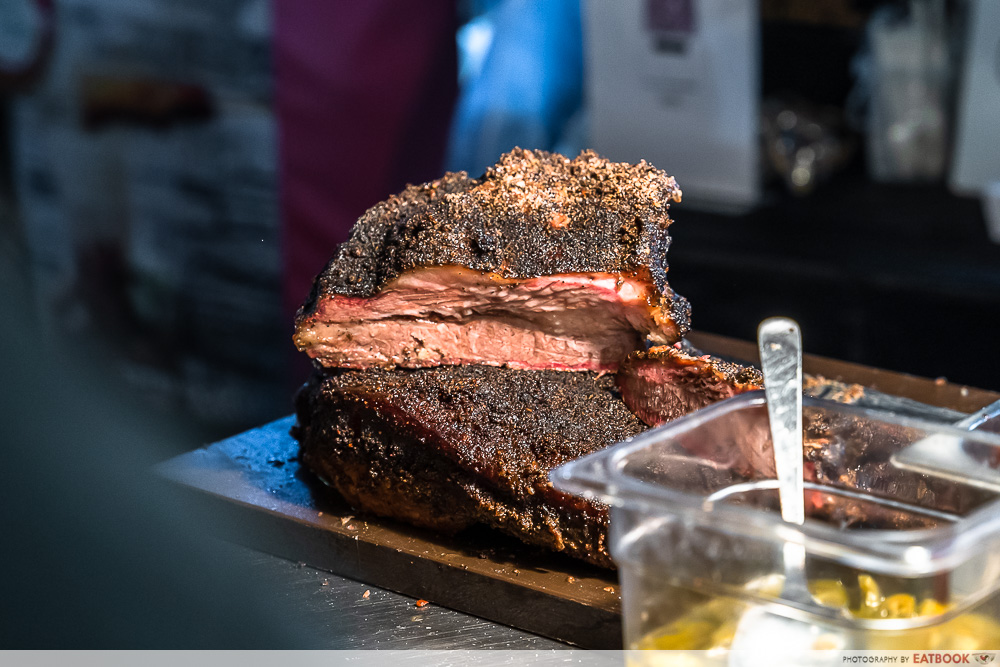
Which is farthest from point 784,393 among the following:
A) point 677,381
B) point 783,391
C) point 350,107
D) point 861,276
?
point 350,107

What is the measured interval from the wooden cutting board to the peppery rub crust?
1.04ft

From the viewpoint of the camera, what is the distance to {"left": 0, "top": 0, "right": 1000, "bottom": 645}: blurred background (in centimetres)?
369

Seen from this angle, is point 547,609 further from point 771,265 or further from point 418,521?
point 771,265

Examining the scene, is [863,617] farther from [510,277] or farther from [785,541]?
[510,277]

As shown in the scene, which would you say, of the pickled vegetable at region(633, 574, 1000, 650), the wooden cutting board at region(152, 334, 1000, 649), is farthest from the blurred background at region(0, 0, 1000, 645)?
the pickled vegetable at region(633, 574, 1000, 650)

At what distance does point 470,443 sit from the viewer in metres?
1.56

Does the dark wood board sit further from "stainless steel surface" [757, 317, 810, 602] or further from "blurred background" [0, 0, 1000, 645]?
"blurred background" [0, 0, 1000, 645]

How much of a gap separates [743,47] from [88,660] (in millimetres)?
3043

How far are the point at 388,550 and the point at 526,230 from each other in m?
0.54

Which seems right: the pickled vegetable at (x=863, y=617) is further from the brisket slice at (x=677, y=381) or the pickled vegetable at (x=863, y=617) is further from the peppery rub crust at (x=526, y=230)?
the peppery rub crust at (x=526, y=230)

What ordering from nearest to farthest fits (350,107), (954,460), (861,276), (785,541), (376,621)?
1. (785,541)
2. (954,460)
3. (376,621)
4. (861,276)
5. (350,107)

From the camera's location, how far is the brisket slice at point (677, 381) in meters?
1.59

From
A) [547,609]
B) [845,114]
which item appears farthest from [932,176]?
[547,609]

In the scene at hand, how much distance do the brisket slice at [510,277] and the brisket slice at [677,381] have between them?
0.06 meters
